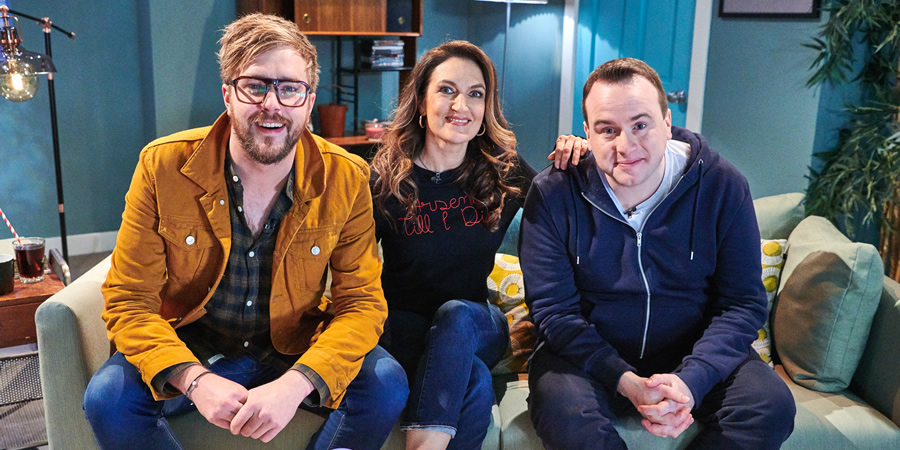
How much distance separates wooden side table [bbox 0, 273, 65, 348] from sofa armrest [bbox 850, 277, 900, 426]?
7.66 ft

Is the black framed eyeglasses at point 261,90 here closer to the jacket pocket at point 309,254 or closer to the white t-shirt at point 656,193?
the jacket pocket at point 309,254

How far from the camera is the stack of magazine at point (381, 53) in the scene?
15.1ft

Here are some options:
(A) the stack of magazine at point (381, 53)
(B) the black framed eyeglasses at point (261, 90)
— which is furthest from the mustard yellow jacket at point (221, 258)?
(A) the stack of magazine at point (381, 53)

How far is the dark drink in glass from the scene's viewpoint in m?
2.30

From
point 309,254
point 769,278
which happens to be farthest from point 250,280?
point 769,278

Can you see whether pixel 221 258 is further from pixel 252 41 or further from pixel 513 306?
pixel 513 306

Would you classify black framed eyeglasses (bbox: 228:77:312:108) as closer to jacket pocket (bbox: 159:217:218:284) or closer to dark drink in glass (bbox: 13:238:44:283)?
jacket pocket (bbox: 159:217:218:284)

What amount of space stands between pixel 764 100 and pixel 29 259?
315 cm

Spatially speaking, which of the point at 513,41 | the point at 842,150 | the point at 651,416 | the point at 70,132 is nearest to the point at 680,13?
the point at 842,150

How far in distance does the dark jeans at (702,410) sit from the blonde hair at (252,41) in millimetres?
976

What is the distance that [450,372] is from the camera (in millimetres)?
1789

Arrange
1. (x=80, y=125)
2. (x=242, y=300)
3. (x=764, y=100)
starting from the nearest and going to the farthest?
1. (x=242, y=300)
2. (x=764, y=100)
3. (x=80, y=125)

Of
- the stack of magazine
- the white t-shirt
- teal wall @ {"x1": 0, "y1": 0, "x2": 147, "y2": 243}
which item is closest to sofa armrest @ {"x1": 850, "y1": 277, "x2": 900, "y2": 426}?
the white t-shirt

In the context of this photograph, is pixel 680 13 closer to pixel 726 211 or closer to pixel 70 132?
pixel 726 211
